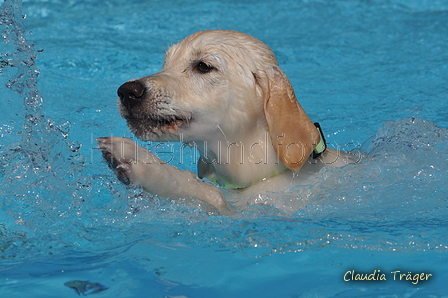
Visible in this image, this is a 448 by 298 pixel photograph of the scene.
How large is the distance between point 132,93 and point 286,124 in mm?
999

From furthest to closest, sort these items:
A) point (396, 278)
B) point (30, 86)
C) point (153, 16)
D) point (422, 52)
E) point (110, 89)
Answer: point (153, 16), point (422, 52), point (110, 89), point (30, 86), point (396, 278)

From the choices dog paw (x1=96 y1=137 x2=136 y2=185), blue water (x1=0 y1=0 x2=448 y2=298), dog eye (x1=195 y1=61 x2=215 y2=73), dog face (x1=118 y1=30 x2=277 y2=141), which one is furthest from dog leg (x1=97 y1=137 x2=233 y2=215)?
dog eye (x1=195 y1=61 x2=215 y2=73)

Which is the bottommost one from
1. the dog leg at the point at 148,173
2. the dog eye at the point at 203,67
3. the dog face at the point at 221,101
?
the dog leg at the point at 148,173

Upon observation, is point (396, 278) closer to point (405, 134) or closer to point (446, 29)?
point (405, 134)

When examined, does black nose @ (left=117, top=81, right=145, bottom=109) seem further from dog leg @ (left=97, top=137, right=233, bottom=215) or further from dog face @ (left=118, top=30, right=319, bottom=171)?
dog leg @ (left=97, top=137, right=233, bottom=215)

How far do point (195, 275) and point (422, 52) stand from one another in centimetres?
615

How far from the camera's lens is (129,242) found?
327cm

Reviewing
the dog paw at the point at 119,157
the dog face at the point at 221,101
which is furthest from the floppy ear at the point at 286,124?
the dog paw at the point at 119,157

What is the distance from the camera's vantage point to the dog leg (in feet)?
9.92

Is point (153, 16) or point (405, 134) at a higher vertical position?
point (153, 16)

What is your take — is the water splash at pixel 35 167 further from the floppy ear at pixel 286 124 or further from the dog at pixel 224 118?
the floppy ear at pixel 286 124

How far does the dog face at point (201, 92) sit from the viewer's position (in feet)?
10.9

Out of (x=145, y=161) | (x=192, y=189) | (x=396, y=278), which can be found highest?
(x=145, y=161)

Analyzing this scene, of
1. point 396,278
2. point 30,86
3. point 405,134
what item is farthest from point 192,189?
point 405,134
